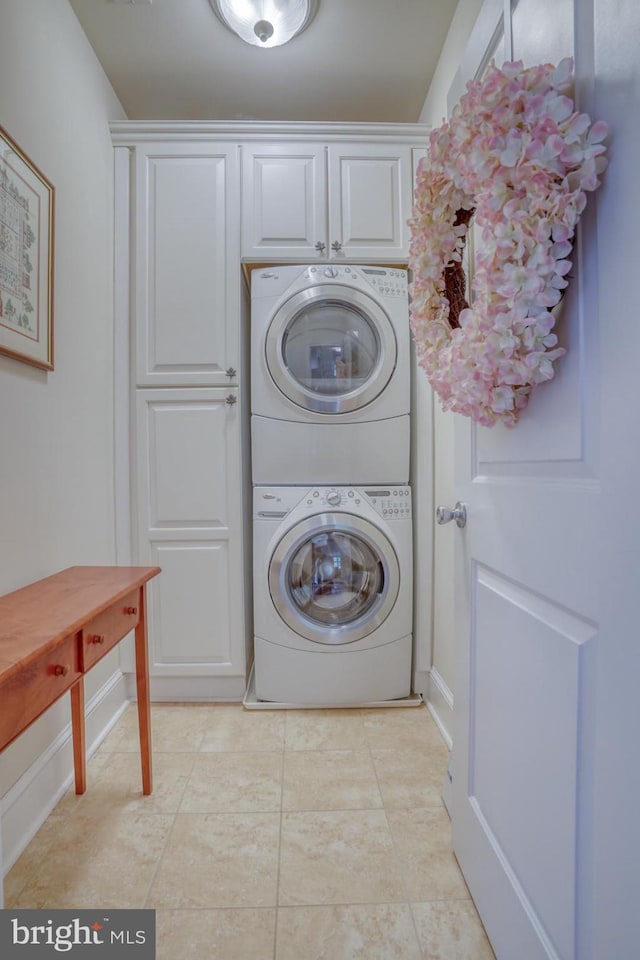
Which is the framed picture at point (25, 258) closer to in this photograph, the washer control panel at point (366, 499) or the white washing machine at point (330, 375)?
the white washing machine at point (330, 375)

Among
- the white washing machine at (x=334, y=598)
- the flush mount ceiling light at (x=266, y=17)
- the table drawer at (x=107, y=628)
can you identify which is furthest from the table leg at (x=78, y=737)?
the flush mount ceiling light at (x=266, y=17)

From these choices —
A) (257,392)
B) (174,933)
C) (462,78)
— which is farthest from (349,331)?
(174,933)

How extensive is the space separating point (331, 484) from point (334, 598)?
18.6 inches

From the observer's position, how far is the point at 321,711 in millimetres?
1974

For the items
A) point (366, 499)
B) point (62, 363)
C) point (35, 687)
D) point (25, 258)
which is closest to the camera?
point (35, 687)

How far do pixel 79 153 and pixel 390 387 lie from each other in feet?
4.64

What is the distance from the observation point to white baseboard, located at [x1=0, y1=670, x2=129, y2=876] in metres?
1.24

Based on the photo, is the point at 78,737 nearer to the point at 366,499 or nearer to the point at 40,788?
the point at 40,788

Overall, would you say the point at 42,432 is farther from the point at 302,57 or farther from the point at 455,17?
the point at 455,17

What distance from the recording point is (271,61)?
188 cm

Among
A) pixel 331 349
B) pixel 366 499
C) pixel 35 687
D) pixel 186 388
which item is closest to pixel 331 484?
pixel 366 499

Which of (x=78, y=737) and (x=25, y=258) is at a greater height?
(x=25, y=258)

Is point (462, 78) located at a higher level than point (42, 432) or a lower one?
higher
